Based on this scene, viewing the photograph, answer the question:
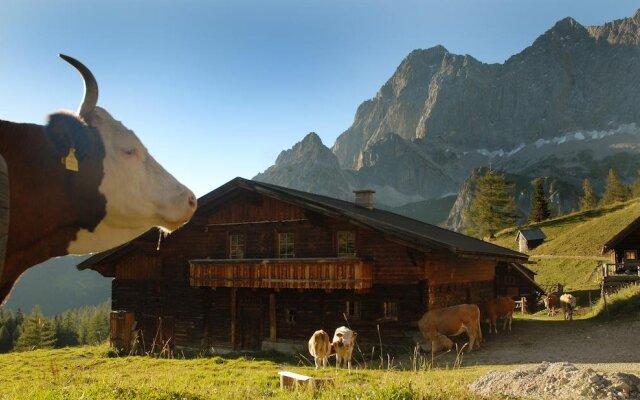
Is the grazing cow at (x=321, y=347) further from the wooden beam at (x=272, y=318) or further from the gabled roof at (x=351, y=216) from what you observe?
the wooden beam at (x=272, y=318)

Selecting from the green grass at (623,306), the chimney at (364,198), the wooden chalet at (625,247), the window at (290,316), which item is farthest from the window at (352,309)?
the wooden chalet at (625,247)

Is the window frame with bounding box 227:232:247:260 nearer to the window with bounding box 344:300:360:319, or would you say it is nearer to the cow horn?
the window with bounding box 344:300:360:319

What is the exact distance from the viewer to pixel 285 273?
21.9 metres

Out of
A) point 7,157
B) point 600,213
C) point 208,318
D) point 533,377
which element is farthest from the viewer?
point 600,213

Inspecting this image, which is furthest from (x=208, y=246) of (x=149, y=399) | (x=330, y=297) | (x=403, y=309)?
(x=149, y=399)

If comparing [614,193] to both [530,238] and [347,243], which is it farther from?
[347,243]

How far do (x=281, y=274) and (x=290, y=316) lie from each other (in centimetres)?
301

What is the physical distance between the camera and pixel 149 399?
24.4 feet

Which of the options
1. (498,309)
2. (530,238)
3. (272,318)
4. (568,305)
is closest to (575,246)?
(530,238)

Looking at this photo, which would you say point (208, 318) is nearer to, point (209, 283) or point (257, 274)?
point (209, 283)

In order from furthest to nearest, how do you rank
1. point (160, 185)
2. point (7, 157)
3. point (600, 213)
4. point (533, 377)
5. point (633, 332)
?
1. point (600, 213)
2. point (633, 332)
3. point (533, 377)
4. point (160, 185)
5. point (7, 157)

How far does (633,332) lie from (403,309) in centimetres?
910

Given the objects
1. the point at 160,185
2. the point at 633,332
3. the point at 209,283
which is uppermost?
the point at 160,185

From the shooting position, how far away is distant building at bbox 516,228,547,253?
61.8 metres
